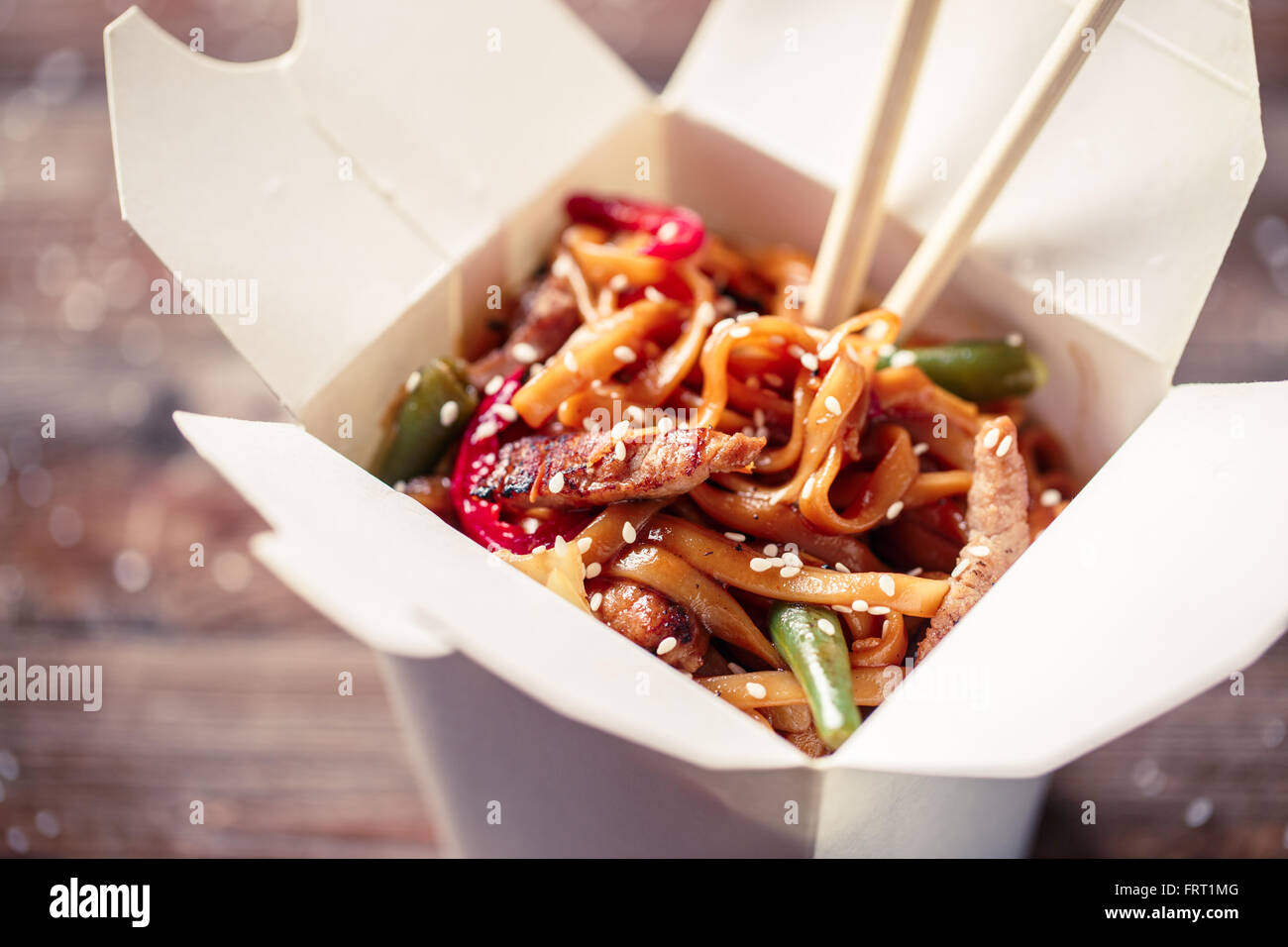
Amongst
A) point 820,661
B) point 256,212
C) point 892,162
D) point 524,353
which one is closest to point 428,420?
point 524,353

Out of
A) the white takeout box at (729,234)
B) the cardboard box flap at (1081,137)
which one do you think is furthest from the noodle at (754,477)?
the cardboard box flap at (1081,137)

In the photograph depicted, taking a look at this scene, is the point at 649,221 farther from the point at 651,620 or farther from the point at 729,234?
the point at 651,620

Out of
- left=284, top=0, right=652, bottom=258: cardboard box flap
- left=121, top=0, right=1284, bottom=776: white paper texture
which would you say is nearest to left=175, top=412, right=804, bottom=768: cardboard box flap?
left=121, top=0, right=1284, bottom=776: white paper texture

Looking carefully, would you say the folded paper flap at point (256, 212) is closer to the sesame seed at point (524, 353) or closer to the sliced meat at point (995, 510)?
the sesame seed at point (524, 353)

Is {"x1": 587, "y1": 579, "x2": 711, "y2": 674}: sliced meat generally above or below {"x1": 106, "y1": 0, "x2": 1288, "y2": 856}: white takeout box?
below

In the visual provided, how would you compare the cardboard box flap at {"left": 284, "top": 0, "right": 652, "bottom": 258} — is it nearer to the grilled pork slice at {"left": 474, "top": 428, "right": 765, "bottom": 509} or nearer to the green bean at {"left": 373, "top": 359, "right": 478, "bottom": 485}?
A: the green bean at {"left": 373, "top": 359, "right": 478, "bottom": 485}

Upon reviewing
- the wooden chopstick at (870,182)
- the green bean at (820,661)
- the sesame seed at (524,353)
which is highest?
the wooden chopstick at (870,182)
